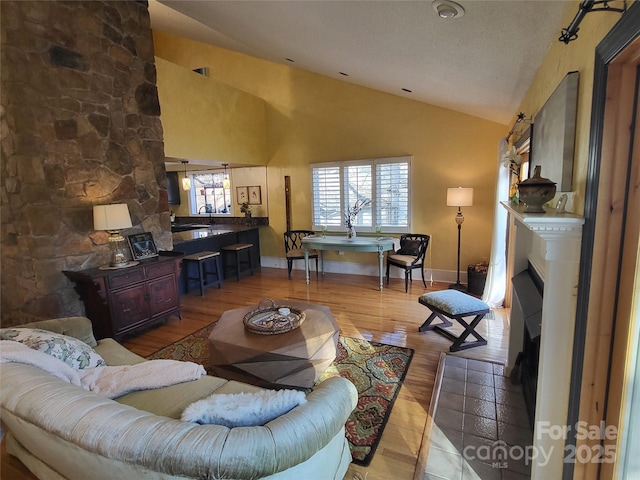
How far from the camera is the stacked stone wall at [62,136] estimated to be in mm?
3045

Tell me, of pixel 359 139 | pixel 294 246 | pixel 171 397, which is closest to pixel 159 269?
pixel 171 397

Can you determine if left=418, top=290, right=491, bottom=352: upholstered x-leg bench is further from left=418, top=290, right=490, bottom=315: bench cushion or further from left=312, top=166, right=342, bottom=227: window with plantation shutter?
left=312, top=166, right=342, bottom=227: window with plantation shutter

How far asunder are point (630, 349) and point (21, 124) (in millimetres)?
4529

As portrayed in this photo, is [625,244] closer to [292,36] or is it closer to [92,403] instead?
[92,403]

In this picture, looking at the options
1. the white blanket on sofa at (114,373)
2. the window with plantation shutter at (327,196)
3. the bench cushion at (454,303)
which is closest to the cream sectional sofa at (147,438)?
the white blanket on sofa at (114,373)

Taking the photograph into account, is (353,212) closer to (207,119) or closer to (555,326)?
(207,119)

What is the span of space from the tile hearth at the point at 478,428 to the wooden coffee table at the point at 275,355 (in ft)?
2.98

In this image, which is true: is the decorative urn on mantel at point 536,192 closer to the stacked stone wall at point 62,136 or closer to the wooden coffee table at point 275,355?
the wooden coffee table at point 275,355

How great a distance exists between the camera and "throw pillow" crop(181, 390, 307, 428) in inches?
46.2

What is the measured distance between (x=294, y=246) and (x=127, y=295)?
341cm

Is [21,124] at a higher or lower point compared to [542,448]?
higher

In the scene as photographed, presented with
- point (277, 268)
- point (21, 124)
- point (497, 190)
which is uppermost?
point (21, 124)

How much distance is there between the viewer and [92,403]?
1165 mm

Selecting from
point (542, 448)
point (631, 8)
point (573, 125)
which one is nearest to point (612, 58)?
point (631, 8)
